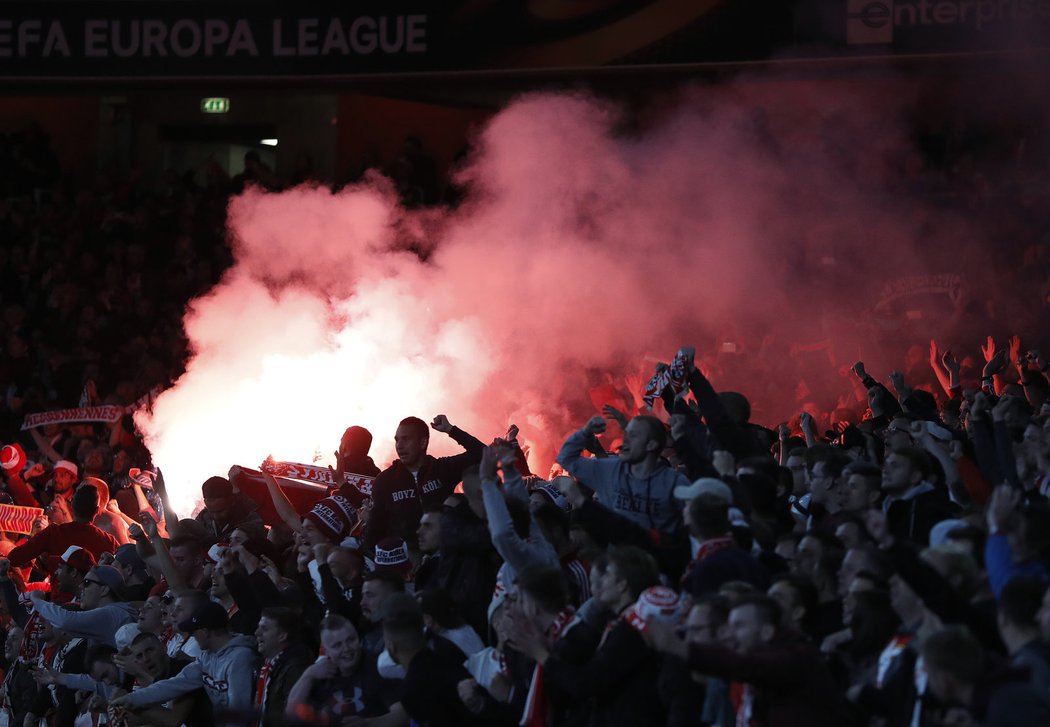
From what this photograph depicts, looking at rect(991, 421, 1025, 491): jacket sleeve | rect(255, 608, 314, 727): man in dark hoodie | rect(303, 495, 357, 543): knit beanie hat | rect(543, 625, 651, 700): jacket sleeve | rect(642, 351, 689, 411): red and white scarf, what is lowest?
rect(255, 608, 314, 727): man in dark hoodie

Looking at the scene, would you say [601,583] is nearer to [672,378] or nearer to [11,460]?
[672,378]

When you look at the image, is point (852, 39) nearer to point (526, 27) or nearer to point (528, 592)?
point (526, 27)

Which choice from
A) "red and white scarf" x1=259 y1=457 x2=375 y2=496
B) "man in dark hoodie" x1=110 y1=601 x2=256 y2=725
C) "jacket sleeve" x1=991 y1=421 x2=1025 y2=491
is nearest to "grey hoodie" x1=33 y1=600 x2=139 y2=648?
"man in dark hoodie" x1=110 y1=601 x2=256 y2=725

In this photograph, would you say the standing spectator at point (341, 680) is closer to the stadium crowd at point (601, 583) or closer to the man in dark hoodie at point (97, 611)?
the stadium crowd at point (601, 583)

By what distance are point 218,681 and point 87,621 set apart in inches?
50.3

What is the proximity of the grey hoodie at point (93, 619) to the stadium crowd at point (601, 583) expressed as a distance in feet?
0.05

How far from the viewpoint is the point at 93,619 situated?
25.1 ft

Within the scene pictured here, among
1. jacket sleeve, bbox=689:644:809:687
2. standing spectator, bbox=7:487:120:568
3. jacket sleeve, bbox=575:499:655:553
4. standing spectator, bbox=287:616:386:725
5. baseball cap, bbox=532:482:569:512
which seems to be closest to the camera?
jacket sleeve, bbox=689:644:809:687

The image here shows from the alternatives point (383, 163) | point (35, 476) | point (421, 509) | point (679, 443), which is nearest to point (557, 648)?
point (679, 443)

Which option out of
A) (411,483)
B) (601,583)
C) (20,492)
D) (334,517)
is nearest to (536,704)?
(601,583)

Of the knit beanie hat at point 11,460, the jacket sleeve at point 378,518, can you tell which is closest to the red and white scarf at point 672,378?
the jacket sleeve at point 378,518

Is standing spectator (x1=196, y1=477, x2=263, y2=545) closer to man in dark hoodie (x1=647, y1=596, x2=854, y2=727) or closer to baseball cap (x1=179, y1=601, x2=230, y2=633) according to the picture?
baseball cap (x1=179, y1=601, x2=230, y2=633)

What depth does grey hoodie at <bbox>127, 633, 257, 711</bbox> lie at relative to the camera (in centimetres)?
656

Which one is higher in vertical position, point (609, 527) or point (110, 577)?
point (609, 527)
